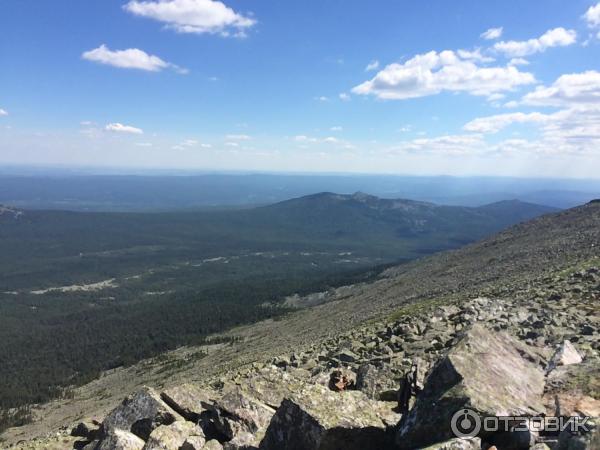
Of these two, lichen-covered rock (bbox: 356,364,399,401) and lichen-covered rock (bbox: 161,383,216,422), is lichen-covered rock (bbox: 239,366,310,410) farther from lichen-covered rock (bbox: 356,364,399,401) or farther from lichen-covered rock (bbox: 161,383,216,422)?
lichen-covered rock (bbox: 356,364,399,401)

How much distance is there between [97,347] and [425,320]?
142 m

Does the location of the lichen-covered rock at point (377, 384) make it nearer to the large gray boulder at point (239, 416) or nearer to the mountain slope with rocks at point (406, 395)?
the mountain slope with rocks at point (406, 395)

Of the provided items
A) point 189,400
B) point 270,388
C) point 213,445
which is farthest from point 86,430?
point 213,445

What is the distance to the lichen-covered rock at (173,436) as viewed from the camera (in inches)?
529

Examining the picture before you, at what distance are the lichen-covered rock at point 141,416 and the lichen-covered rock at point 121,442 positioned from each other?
3.12 feet

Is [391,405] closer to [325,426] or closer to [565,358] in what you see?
[325,426]

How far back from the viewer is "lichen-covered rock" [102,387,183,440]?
628 inches

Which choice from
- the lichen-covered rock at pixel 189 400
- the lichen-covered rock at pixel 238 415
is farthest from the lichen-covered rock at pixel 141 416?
the lichen-covered rock at pixel 238 415

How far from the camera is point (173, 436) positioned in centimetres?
1396

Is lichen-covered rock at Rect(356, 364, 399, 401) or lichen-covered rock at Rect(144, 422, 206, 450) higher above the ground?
lichen-covered rock at Rect(356, 364, 399, 401)

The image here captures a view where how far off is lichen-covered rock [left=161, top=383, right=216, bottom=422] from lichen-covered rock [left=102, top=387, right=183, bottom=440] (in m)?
0.37

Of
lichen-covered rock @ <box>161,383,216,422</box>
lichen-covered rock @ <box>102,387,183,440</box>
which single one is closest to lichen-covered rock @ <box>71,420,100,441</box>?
lichen-covered rock @ <box>102,387,183,440</box>

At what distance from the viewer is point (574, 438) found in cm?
795

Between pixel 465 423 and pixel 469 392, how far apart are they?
0.73 metres
